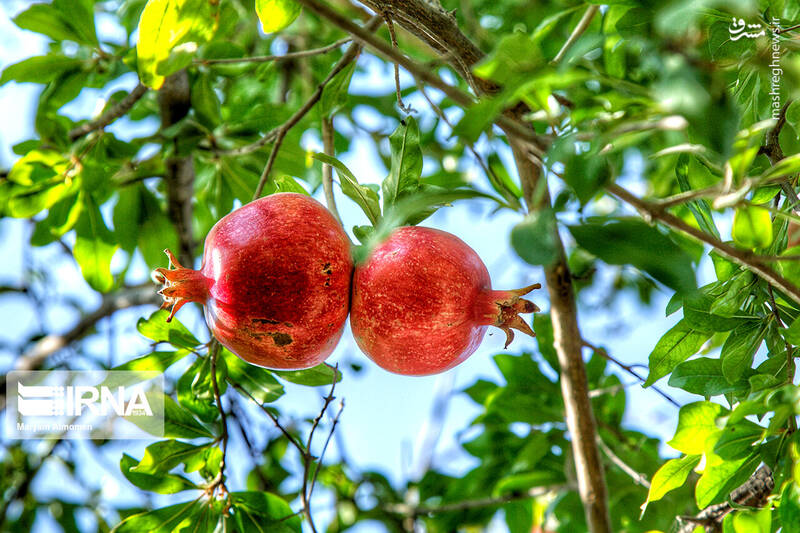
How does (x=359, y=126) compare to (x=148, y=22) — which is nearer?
(x=148, y=22)

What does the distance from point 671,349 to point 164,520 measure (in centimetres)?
81

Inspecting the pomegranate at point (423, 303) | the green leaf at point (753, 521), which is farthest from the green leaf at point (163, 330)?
the green leaf at point (753, 521)

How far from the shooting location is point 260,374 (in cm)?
111

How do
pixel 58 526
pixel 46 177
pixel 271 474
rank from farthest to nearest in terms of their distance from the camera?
pixel 58 526
pixel 271 474
pixel 46 177

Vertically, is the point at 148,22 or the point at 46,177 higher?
the point at 148,22

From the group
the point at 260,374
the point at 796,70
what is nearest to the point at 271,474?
the point at 260,374

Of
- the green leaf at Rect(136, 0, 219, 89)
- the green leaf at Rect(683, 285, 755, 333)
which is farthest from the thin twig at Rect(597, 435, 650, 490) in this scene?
the green leaf at Rect(136, 0, 219, 89)

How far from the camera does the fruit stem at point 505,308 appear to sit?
0.84 meters

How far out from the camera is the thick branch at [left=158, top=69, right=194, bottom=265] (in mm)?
1491

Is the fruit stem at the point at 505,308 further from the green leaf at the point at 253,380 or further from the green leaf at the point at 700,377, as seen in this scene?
the green leaf at the point at 253,380

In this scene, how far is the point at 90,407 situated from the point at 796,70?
1.34m

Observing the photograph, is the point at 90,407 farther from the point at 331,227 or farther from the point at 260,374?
the point at 331,227

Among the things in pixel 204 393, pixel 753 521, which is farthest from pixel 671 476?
pixel 204 393

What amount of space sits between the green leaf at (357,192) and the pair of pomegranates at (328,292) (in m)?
0.06
